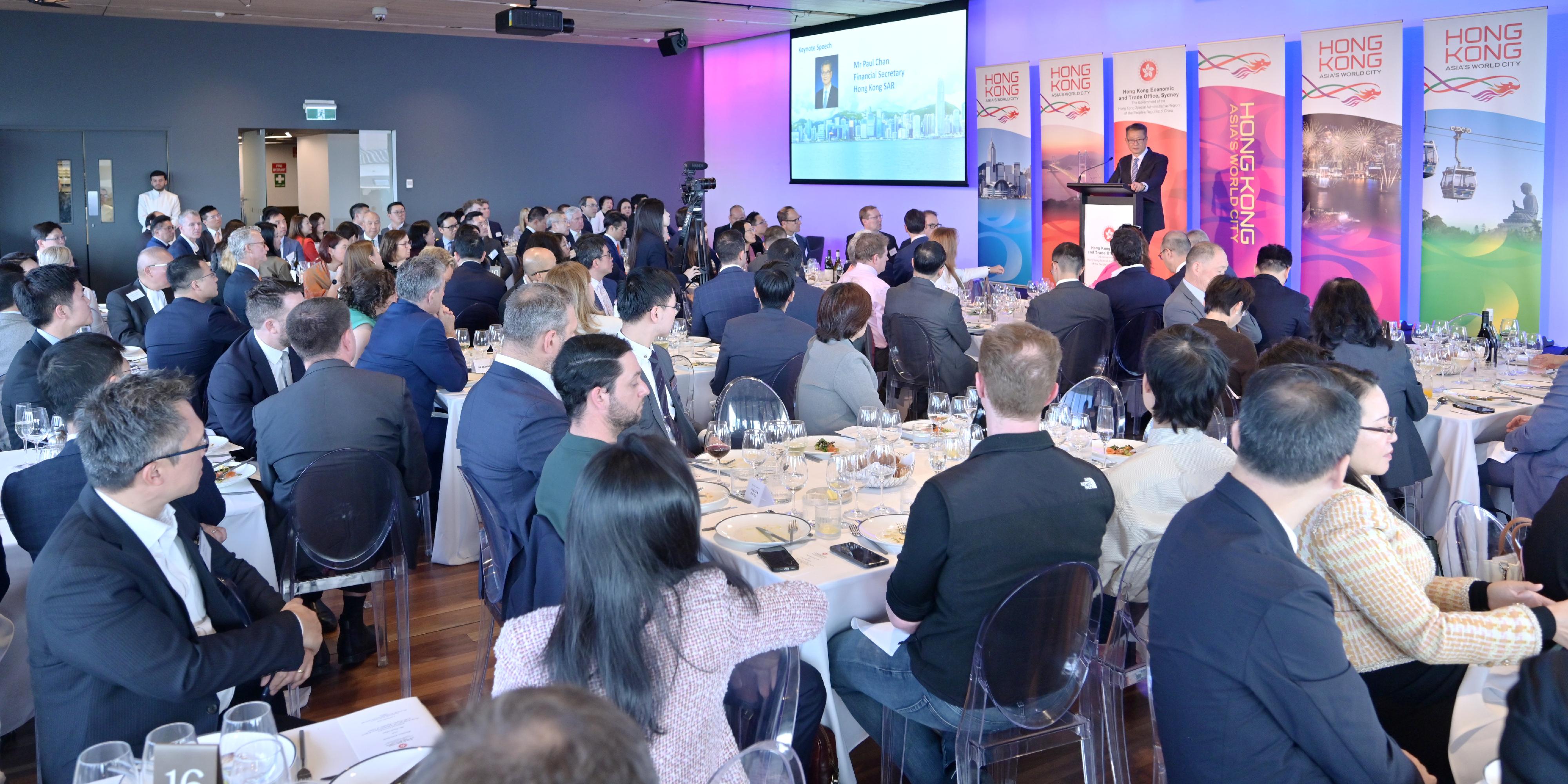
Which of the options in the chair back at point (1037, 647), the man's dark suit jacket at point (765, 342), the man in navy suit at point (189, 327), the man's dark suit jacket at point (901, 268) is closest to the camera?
the chair back at point (1037, 647)

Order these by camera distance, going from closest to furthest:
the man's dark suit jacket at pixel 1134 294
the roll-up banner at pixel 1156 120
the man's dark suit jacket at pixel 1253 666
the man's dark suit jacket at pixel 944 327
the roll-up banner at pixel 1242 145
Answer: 1. the man's dark suit jacket at pixel 1253 666
2. the man's dark suit jacket at pixel 944 327
3. the man's dark suit jacket at pixel 1134 294
4. the roll-up banner at pixel 1242 145
5. the roll-up banner at pixel 1156 120

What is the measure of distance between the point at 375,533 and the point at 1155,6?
960cm

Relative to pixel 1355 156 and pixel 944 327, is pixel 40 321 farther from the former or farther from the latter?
pixel 1355 156

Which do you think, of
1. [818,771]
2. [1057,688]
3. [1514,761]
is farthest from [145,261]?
[1514,761]

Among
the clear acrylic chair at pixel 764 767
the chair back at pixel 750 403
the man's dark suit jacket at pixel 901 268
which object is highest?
the man's dark suit jacket at pixel 901 268

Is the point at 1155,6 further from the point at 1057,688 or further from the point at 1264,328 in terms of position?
the point at 1057,688

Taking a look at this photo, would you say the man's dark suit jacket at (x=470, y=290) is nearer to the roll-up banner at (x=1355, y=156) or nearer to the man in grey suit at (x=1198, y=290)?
the man in grey suit at (x=1198, y=290)

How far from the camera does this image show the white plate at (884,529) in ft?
10.7

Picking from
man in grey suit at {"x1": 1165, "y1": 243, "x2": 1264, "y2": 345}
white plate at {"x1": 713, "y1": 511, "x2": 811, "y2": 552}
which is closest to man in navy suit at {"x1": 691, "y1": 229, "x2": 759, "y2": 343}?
man in grey suit at {"x1": 1165, "y1": 243, "x2": 1264, "y2": 345}

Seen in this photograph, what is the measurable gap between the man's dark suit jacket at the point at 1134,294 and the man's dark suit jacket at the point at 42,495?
18.3ft

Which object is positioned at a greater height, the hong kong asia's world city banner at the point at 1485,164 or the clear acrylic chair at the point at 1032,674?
the hong kong asia's world city banner at the point at 1485,164

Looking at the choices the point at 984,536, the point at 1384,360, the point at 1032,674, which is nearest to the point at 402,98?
the point at 1384,360

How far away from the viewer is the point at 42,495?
3.37 m

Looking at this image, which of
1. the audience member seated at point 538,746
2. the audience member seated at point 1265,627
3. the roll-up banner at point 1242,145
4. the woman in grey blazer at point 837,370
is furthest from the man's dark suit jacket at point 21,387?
the roll-up banner at point 1242,145
